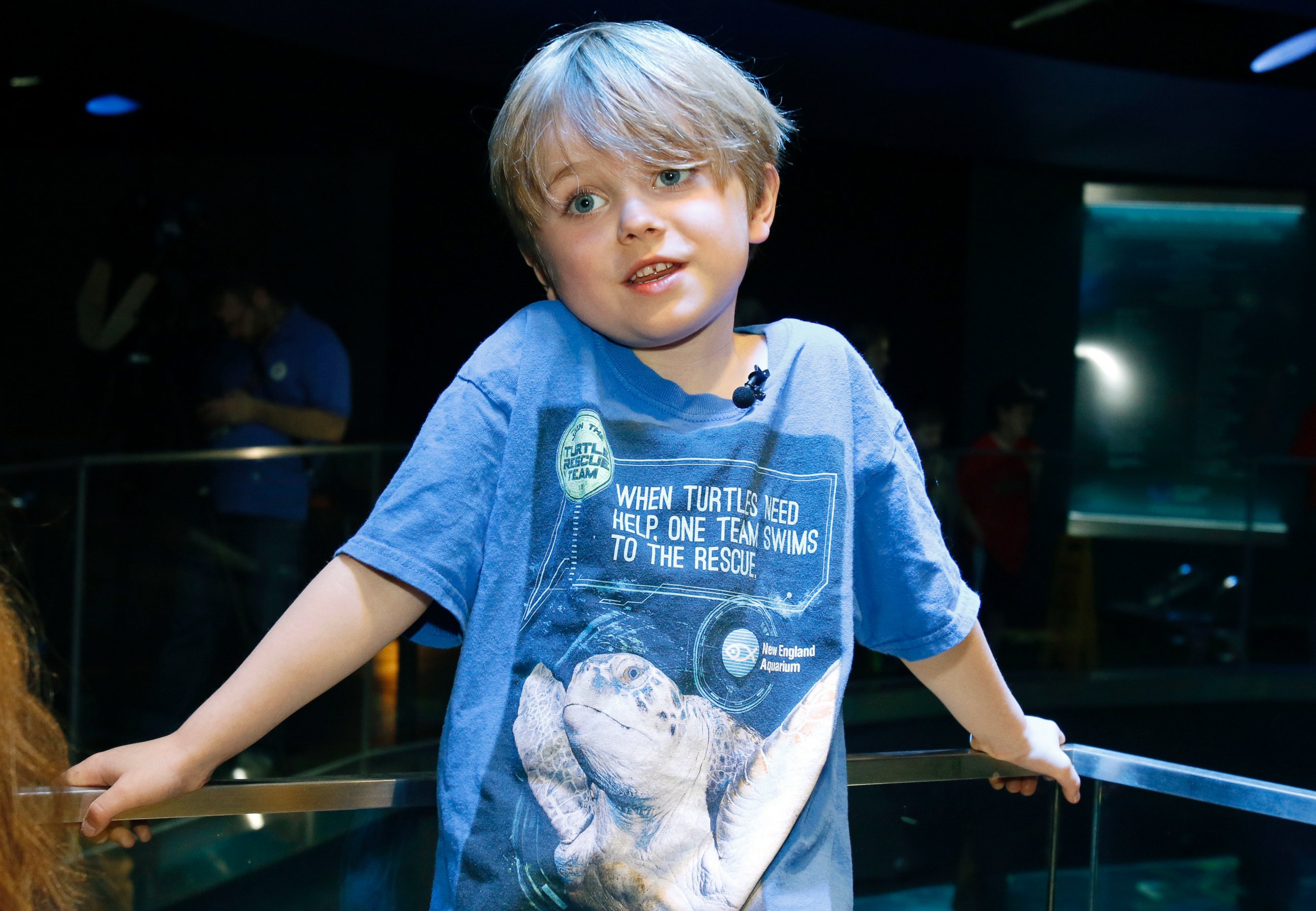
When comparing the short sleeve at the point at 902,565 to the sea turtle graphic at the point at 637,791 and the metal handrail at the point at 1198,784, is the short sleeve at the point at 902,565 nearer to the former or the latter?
the sea turtle graphic at the point at 637,791

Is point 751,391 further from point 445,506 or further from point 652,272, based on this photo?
point 445,506

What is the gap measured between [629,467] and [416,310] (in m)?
5.43

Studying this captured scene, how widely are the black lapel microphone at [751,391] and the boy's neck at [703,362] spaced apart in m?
0.01

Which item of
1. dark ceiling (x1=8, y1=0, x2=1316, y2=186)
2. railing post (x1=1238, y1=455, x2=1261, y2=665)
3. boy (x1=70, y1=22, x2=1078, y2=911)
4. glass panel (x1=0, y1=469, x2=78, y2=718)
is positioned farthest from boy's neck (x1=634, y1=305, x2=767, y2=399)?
Answer: railing post (x1=1238, y1=455, x2=1261, y2=665)

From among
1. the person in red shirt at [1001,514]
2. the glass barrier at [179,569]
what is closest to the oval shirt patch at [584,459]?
the glass barrier at [179,569]

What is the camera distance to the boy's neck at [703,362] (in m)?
0.86

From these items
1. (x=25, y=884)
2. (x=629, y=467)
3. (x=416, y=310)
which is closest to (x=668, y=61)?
(x=629, y=467)

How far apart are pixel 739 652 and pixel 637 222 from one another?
1.04ft

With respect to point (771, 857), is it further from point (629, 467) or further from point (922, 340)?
point (922, 340)

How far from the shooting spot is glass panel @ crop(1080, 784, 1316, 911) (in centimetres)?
104

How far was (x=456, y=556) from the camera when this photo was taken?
77 cm

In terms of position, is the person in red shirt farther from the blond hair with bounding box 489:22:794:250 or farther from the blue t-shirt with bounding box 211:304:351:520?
the blond hair with bounding box 489:22:794:250

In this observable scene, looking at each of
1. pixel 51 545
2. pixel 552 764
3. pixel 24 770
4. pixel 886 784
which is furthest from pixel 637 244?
pixel 51 545

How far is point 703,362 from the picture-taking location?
0.87m
